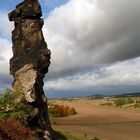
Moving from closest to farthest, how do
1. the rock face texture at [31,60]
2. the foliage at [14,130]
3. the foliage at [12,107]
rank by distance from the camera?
the foliage at [14,130] < the foliage at [12,107] < the rock face texture at [31,60]

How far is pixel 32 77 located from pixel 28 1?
6.87m

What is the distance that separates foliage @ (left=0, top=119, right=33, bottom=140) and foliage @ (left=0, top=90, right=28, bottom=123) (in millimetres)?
1268

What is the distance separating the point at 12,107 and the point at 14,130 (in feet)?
13.0

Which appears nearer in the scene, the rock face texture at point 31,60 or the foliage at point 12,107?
the foliage at point 12,107

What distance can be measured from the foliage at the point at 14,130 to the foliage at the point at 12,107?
1.27 m

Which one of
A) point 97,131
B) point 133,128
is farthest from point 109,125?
point 97,131

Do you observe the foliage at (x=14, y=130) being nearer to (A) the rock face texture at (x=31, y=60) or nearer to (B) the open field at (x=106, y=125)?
(A) the rock face texture at (x=31, y=60)

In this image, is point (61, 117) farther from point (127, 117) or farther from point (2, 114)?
point (2, 114)

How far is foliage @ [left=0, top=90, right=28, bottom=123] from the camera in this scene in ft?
118

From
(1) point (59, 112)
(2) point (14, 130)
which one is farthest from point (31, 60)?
(1) point (59, 112)

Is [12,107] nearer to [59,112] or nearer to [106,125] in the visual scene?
[106,125]

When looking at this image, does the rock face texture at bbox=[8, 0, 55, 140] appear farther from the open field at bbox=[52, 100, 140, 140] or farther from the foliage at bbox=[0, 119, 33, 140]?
the open field at bbox=[52, 100, 140, 140]

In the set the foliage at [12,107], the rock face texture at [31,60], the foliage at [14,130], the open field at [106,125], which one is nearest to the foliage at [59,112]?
the open field at [106,125]

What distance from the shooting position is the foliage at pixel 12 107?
3609 centimetres
